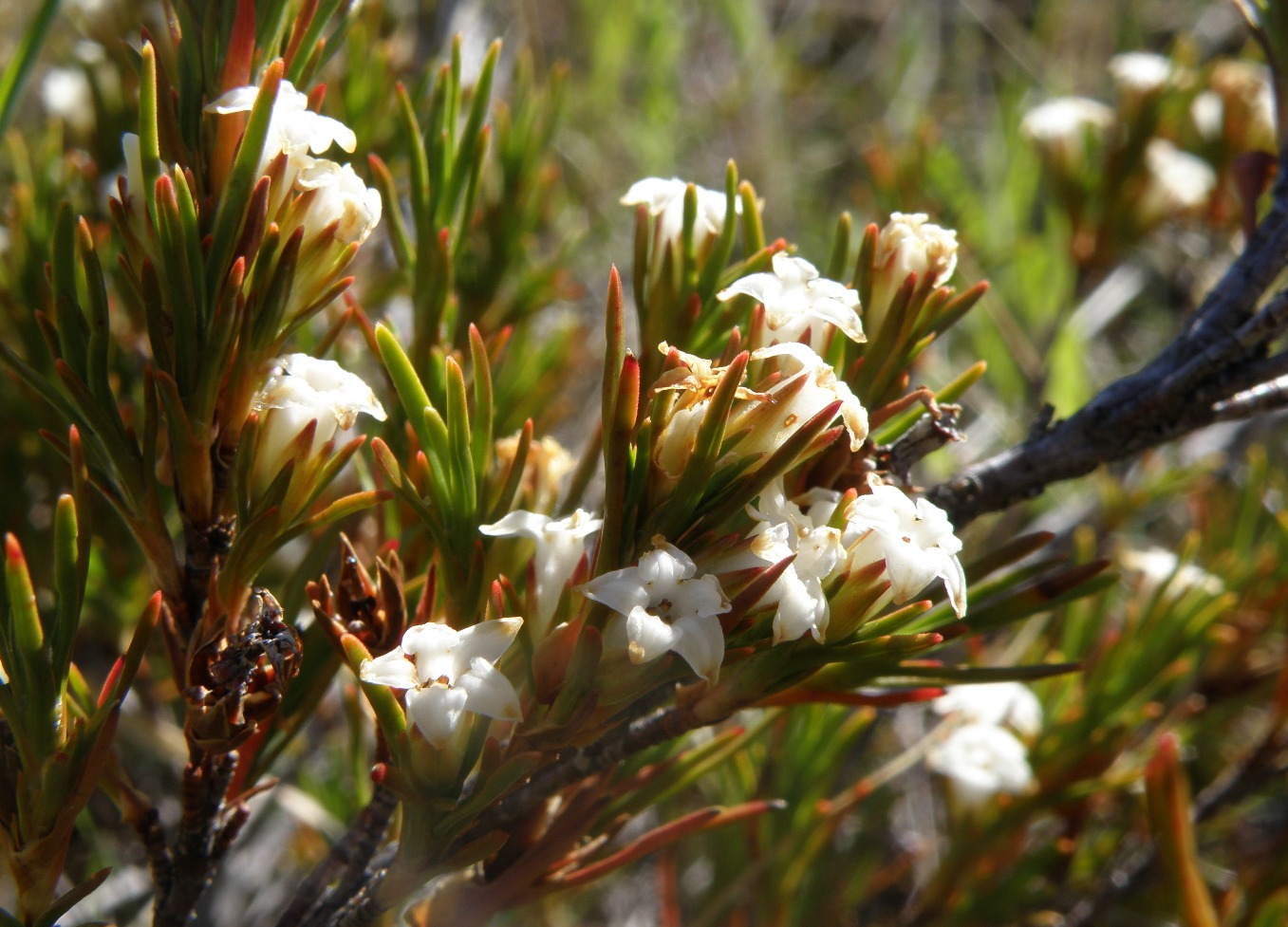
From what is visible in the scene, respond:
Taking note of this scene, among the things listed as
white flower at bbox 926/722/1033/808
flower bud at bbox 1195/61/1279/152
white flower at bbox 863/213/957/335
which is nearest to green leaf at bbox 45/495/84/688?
white flower at bbox 863/213/957/335

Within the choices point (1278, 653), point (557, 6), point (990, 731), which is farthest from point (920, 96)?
point (990, 731)

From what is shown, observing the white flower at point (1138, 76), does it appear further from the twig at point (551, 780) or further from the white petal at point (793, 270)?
the twig at point (551, 780)

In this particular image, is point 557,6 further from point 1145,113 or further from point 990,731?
point 990,731

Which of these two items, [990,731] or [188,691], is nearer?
[188,691]

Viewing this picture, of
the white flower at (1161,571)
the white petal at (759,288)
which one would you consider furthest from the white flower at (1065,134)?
the white petal at (759,288)

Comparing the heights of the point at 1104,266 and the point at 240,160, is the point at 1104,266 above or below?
below
